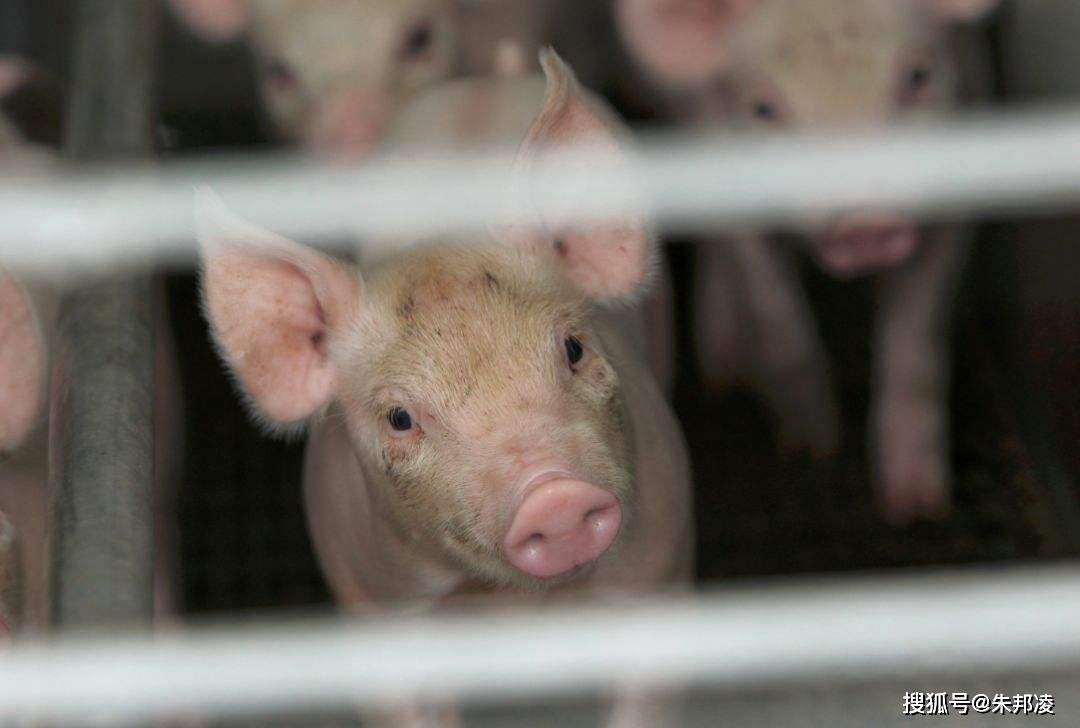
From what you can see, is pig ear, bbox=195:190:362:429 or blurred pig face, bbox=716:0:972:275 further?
blurred pig face, bbox=716:0:972:275

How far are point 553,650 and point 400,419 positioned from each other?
341 mm

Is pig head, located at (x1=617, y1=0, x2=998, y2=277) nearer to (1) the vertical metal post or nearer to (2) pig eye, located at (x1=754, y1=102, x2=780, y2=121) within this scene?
(2) pig eye, located at (x1=754, y1=102, x2=780, y2=121)

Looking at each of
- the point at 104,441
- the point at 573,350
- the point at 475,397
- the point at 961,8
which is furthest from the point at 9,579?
the point at 961,8

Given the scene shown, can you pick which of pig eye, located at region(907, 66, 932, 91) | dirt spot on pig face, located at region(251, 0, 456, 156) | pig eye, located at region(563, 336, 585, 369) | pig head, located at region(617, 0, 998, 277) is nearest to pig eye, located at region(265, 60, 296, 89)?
dirt spot on pig face, located at region(251, 0, 456, 156)

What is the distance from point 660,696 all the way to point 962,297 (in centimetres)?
131

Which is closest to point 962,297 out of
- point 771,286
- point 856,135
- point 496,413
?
point 771,286

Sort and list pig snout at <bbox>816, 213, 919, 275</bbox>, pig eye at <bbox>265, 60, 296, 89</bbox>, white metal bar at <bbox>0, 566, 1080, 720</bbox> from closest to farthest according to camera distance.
→ white metal bar at <bbox>0, 566, 1080, 720</bbox>
pig snout at <bbox>816, 213, 919, 275</bbox>
pig eye at <bbox>265, 60, 296, 89</bbox>

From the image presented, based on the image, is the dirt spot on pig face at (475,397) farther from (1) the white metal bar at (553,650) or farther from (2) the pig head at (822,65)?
(2) the pig head at (822,65)

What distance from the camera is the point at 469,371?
61.3 inches

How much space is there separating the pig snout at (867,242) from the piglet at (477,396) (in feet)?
1.52

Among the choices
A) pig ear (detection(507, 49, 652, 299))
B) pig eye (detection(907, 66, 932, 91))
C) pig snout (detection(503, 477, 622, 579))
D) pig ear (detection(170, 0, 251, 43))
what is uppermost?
pig ear (detection(170, 0, 251, 43))

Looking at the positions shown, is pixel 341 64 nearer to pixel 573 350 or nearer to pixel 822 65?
pixel 822 65

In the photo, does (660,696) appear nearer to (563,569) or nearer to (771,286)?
(563,569)

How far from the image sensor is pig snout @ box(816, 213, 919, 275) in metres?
2.20
